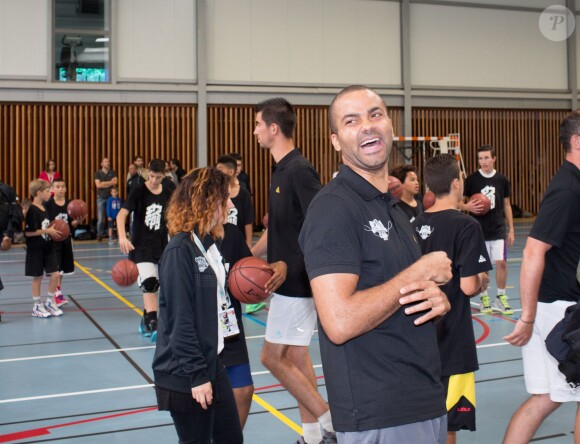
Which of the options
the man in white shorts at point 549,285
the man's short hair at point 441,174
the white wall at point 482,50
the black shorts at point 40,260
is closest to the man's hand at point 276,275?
the man's short hair at point 441,174

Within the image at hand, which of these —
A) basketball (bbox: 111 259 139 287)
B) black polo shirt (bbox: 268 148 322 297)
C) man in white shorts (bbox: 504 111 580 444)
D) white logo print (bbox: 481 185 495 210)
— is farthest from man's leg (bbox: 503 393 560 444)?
white logo print (bbox: 481 185 495 210)

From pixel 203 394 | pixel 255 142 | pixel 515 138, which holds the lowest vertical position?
pixel 203 394

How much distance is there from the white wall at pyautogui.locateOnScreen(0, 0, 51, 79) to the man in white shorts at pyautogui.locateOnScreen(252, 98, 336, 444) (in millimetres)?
15316

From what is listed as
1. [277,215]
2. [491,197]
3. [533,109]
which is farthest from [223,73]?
[277,215]

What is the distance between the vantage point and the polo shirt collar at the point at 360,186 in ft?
7.57

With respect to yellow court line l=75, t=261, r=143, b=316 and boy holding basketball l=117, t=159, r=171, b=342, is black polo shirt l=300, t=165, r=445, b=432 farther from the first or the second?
yellow court line l=75, t=261, r=143, b=316

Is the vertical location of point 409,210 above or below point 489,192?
below

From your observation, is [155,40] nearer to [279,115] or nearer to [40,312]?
[40,312]

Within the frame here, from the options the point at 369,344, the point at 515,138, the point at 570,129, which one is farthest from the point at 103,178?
the point at 369,344

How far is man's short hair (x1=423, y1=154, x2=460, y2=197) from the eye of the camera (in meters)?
4.30

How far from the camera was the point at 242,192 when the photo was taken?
7.71 meters

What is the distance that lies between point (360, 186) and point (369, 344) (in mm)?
496

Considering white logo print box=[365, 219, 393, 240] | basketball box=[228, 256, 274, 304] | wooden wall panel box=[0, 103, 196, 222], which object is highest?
wooden wall panel box=[0, 103, 196, 222]

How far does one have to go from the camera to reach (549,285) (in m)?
3.70
